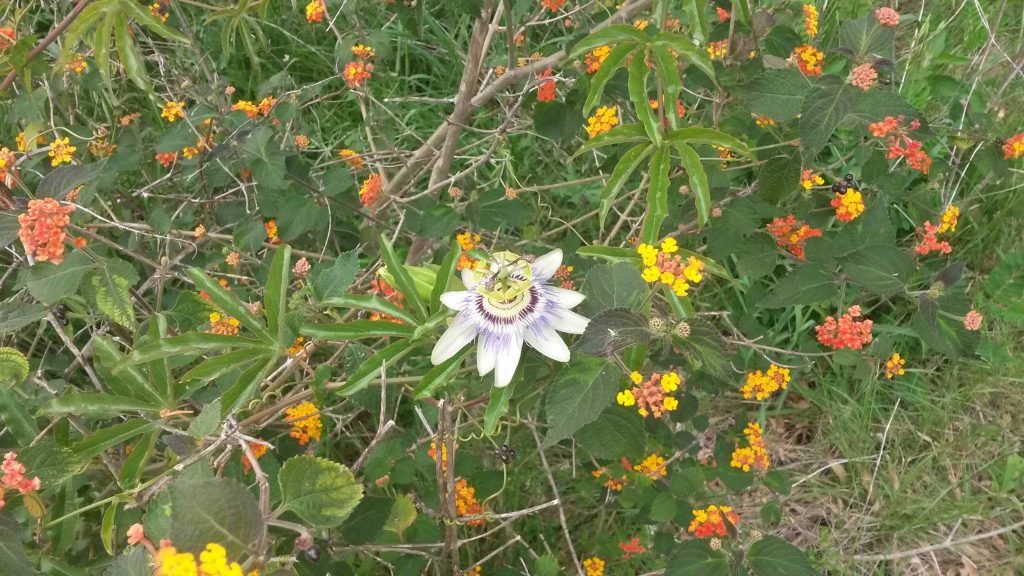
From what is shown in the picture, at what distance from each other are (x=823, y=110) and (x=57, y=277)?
54.4 inches

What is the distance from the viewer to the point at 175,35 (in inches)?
59.1

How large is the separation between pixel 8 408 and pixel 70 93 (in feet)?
4.39

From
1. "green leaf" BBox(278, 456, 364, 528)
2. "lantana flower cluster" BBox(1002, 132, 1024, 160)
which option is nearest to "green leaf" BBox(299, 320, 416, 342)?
"green leaf" BBox(278, 456, 364, 528)

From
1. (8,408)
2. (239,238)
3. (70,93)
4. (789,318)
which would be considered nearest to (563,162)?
(789,318)

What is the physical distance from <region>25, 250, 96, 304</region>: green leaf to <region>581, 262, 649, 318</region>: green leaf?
0.87 m

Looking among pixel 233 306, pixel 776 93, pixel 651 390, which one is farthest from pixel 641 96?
pixel 233 306

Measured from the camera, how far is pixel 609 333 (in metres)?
1.15

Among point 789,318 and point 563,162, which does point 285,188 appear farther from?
point 789,318

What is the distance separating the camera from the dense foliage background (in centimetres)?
125

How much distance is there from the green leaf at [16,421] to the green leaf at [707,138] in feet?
3.93

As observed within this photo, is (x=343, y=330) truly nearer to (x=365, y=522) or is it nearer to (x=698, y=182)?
(x=365, y=522)

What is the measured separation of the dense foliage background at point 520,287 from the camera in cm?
125

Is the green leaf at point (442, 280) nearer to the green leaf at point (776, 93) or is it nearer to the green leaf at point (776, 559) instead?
the green leaf at point (776, 93)

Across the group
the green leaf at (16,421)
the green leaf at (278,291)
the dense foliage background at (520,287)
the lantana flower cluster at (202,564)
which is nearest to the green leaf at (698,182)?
the dense foliage background at (520,287)
